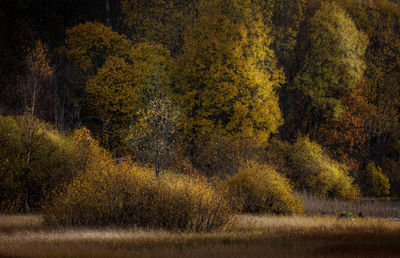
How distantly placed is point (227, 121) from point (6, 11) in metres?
28.1

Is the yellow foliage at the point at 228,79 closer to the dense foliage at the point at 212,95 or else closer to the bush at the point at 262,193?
the dense foliage at the point at 212,95

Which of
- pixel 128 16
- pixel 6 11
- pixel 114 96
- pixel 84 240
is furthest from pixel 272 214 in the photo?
pixel 6 11

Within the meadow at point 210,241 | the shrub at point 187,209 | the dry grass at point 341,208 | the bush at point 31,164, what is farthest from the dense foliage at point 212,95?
the meadow at point 210,241

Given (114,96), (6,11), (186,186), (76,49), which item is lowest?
(186,186)

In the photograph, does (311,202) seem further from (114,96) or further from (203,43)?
(114,96)

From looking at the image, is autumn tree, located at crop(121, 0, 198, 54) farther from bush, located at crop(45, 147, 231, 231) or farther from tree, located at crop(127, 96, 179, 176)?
bush, located at crop(45, 147, 231, 231)

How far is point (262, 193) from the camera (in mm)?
23562

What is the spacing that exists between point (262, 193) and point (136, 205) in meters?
8.58

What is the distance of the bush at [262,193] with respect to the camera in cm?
2338

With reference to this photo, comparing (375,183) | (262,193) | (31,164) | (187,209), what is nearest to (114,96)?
(31,164)

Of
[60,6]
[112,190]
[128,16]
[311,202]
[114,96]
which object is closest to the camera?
[112,190]

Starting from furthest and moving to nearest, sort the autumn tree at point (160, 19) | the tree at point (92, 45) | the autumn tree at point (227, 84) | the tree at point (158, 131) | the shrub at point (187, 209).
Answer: the autumn tree at point (160, 19)
the tree at point (92, 45)
the autumn tree at point (227, 84)
the tree at point (158, 131)
the shrub at point (187, 209)

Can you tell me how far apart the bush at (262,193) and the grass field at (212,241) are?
5758 millimetres

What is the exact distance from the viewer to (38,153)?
76.1 feet
